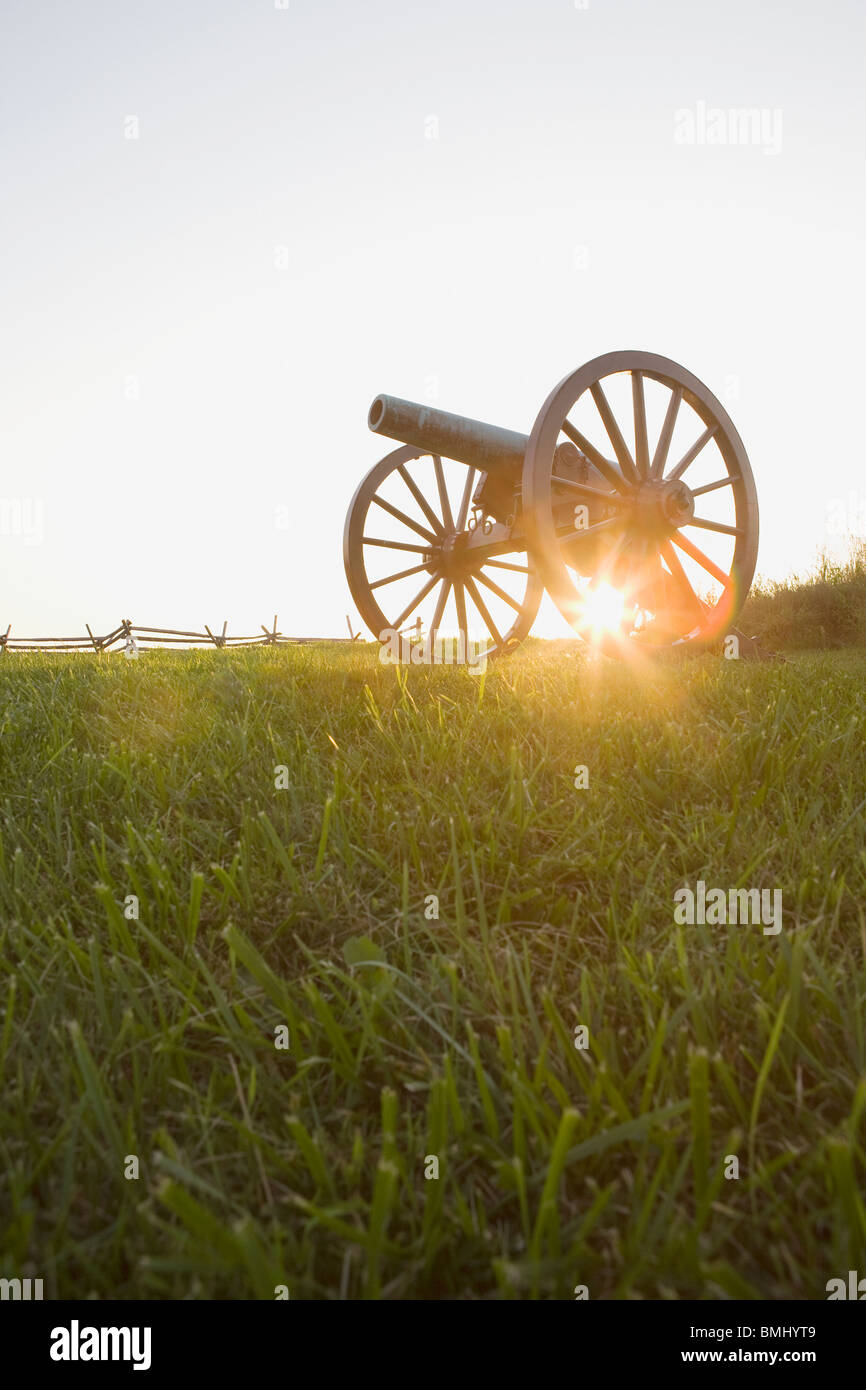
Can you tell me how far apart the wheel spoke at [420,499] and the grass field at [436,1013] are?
4017 mm

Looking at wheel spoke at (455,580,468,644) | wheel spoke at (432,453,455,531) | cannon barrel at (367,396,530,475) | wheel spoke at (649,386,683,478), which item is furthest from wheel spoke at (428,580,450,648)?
wheel spoke at (649,386,683,478)

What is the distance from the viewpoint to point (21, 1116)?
1187 mm

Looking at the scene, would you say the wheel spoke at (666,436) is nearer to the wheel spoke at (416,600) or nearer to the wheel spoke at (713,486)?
the wheel spoke at (713,486)

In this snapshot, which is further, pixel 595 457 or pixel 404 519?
pixel 404 519

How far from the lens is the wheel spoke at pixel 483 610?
6.76 metres

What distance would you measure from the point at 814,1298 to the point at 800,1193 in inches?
4.5

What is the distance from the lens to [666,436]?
501 cm

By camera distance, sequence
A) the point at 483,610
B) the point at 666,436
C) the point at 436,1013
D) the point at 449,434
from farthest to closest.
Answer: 1. the point at 483,610
2. the point at 449,434
3. the point at 666,436
4. the point at 436,1013

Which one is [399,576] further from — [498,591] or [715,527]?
[715,527]

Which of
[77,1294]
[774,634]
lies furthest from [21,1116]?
[774,634]

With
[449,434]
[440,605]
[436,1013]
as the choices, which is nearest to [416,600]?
[440,605]

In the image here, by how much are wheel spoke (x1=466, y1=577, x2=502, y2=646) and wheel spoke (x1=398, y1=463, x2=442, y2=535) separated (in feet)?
1.71

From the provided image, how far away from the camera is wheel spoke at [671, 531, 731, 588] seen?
512 centimetres

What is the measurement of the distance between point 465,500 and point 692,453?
6.63 ft
